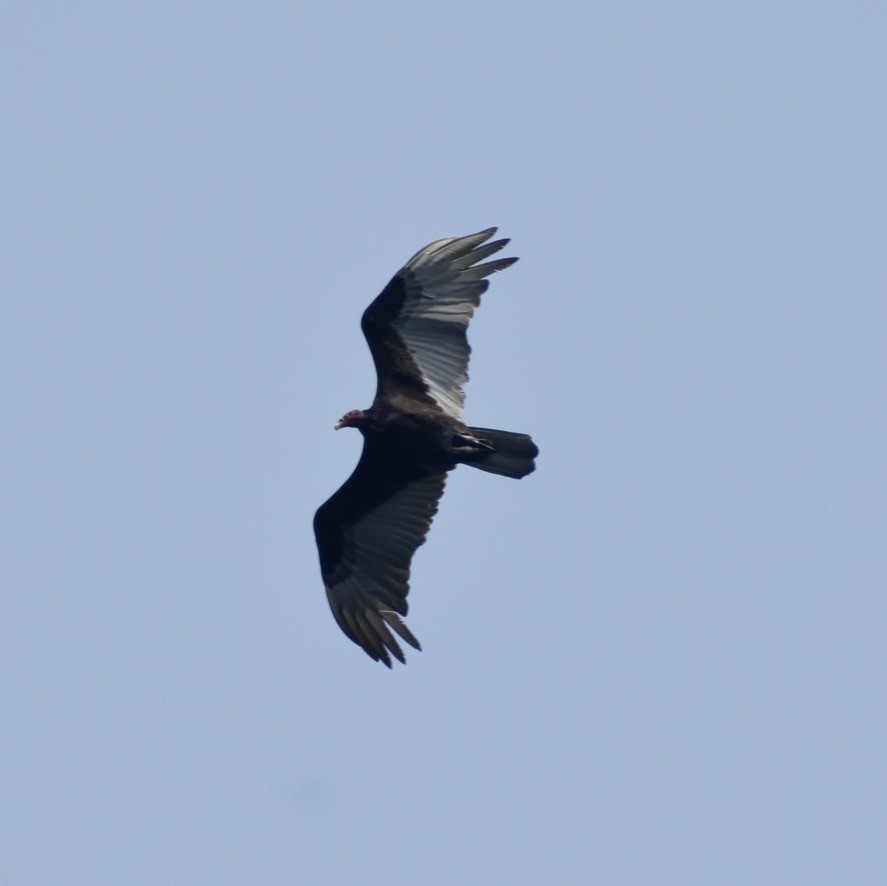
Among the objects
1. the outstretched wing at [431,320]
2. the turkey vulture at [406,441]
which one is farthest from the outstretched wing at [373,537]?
the outstretched wing at [431,320]

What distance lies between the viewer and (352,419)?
16906 mm

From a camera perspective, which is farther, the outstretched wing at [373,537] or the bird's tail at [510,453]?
the outstretched wing at [373,537]

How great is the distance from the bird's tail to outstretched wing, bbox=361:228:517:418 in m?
0.48

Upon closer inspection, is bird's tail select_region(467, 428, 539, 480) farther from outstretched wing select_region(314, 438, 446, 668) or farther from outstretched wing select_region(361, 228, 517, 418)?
outstretched wing select_region(314, 438, 446, 668)

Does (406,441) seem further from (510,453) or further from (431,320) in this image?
(431,320)

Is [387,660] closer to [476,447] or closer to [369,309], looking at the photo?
[476,447]

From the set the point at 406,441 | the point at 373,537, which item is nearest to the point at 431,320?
the point at 406,441

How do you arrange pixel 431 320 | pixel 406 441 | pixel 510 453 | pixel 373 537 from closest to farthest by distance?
pixel 510 453, pixel 431 320, pixel 406 441, pixel 373 537

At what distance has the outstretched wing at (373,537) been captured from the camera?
17.1 meters

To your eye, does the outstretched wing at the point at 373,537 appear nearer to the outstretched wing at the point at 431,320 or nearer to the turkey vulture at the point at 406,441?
the turkey vulture at the point at 406,441

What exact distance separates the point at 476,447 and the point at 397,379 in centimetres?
105

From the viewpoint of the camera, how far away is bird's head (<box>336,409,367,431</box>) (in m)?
16.9

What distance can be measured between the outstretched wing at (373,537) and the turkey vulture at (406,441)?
0.01 meters

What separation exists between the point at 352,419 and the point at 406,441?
0.58 m
